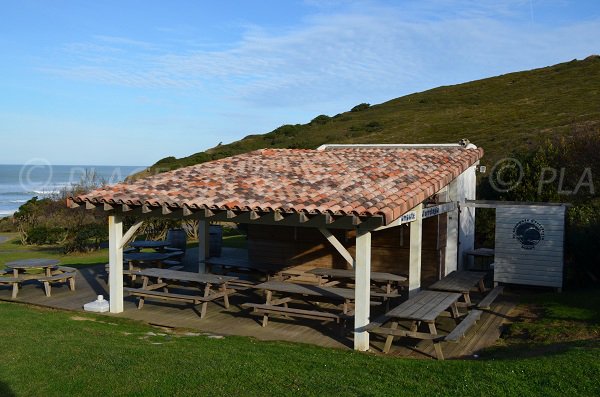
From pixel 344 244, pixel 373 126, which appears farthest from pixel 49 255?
pixel 373 126

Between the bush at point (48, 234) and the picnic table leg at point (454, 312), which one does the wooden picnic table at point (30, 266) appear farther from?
the bush at point (48, 234)

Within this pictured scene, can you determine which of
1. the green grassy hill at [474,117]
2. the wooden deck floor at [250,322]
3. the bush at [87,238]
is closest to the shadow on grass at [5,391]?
Result: the wooden deck floor at [250,322]

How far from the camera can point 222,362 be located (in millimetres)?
6434

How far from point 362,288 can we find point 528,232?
5.56 metres

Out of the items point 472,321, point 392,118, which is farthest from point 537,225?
point 392,118

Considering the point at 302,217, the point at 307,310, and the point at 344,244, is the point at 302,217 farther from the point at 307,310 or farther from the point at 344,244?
the point at 344,244

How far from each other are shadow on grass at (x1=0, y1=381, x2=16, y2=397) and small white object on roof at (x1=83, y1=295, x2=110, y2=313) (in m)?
4.61

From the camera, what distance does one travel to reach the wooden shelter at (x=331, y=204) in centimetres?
809

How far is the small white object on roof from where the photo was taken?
10.2 m

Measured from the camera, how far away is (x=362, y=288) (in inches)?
314

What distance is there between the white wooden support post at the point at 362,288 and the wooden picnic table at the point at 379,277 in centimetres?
204

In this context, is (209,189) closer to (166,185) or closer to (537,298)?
(166,185)

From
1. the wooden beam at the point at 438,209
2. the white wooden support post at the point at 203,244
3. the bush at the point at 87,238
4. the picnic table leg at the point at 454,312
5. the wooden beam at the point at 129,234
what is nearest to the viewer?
the picnic table leg at the point at 454,312

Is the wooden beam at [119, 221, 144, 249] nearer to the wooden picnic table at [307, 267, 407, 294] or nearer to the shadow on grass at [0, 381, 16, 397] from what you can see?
the wooden picnic table at [307, 267, 407, 294]
